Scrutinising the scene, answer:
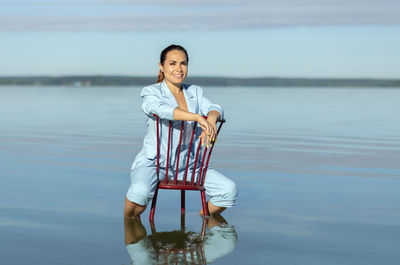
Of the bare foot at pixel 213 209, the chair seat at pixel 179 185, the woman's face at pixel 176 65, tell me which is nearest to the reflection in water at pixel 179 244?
the bare foot at pixel 213 209

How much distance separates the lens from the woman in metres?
4.65

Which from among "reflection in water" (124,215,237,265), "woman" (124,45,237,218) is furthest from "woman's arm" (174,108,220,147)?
"reflection in water" (124,215,237,265)

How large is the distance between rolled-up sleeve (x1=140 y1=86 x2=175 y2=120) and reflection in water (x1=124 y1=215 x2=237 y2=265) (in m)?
0.93

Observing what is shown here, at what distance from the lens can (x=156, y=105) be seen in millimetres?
4699

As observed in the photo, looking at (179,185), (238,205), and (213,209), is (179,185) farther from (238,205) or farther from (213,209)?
(238,205)

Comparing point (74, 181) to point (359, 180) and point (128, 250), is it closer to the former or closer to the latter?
point (128, 250)

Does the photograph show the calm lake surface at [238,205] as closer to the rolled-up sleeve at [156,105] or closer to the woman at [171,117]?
the woman at [171,117]

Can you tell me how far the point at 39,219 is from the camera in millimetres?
5055

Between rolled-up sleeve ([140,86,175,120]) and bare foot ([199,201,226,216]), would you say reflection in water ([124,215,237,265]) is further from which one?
rolled-up sleeve ([140,86,175,120])

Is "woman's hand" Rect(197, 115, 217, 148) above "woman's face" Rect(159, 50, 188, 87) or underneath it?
underneath

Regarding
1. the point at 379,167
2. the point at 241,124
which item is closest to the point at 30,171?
the point at 379,167

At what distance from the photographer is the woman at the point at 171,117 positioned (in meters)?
4.65

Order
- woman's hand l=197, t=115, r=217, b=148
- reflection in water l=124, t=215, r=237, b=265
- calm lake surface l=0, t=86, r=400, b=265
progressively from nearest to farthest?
1. reflection in water l=124, t=215, r=237, b=265
2. calm lake surface l=0, t=86, r=400, b=265
3. woman's hand l=197, t=115, r=217, b=148

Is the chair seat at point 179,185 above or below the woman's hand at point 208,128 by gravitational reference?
below
